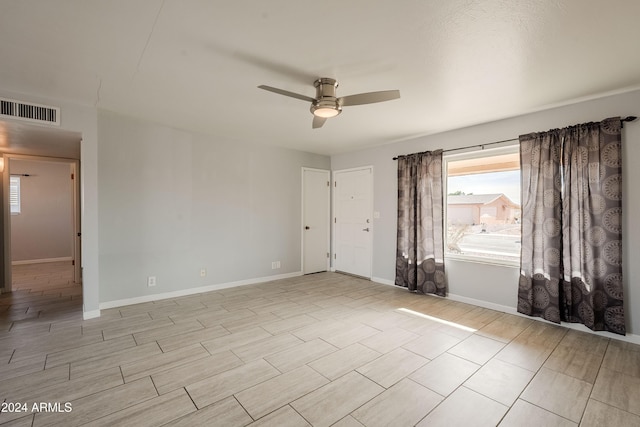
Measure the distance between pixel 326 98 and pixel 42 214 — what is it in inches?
312

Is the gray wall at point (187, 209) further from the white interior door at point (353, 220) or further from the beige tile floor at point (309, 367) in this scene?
the white interior door at point (353, 220)

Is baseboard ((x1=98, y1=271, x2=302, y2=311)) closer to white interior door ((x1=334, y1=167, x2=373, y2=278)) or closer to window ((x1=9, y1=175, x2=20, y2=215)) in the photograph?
white interior door ((x1=334, y1=167, x2=373, y2=278))

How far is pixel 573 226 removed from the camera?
3105mm

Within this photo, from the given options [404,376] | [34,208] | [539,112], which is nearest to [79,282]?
[34,208]

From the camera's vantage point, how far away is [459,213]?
14.1 ft

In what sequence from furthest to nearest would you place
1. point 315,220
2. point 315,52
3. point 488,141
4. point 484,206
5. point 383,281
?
point 315,220 → point 383,281 → point 484,206 → point 488,141 → point 315,52

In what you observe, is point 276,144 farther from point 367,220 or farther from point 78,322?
point 78,322

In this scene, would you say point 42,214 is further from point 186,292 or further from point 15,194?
point 186,292

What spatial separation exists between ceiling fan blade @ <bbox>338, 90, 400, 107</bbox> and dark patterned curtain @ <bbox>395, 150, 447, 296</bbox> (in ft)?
7.49

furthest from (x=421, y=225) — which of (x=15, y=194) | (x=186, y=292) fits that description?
(x=15, y=194)

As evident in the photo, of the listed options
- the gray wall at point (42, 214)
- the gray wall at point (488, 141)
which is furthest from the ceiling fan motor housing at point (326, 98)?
the gray wall at point (42, 214)

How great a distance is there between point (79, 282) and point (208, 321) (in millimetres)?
3415

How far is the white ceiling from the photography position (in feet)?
5.81

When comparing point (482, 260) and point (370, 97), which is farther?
point (482, 260)
